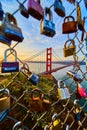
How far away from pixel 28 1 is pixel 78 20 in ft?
1.23

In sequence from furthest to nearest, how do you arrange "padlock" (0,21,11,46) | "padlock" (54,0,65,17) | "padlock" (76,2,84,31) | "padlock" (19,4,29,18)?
"padlock" (76,2,84,31), "padlock" (54,0,65,17), "padlock" (19,4,29,18), "padlock" (0,21,11,46)

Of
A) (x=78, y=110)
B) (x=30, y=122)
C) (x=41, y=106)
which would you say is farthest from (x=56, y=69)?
(x=41, y=106)

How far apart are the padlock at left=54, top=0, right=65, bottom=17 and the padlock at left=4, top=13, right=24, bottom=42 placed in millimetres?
324

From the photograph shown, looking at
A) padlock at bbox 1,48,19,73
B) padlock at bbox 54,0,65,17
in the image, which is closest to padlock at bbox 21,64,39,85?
padlock at bbox 1,48,19,73

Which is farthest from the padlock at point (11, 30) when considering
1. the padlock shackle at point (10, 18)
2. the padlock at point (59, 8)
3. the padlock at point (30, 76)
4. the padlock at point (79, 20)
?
the padlock at point (79, 20)

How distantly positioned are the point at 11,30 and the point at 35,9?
0.58 feet

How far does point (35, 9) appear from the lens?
3.38 feet

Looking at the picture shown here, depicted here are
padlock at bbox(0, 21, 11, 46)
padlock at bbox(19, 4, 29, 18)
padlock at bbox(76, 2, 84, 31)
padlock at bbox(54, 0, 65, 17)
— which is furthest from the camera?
padlock at bbox(76, 2, 84, 31)

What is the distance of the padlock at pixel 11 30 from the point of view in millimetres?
882

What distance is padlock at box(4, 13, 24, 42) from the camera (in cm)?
88

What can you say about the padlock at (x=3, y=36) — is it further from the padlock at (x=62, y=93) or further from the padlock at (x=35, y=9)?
the padlock at (x=62, y=93)

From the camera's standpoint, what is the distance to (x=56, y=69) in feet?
20.4

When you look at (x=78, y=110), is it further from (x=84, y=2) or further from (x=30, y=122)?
(x=30, y=122)

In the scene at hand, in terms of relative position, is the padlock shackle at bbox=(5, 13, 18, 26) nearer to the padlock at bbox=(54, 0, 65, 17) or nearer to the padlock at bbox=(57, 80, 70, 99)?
the padlock at bbox=(54, 0, 65, 17)
